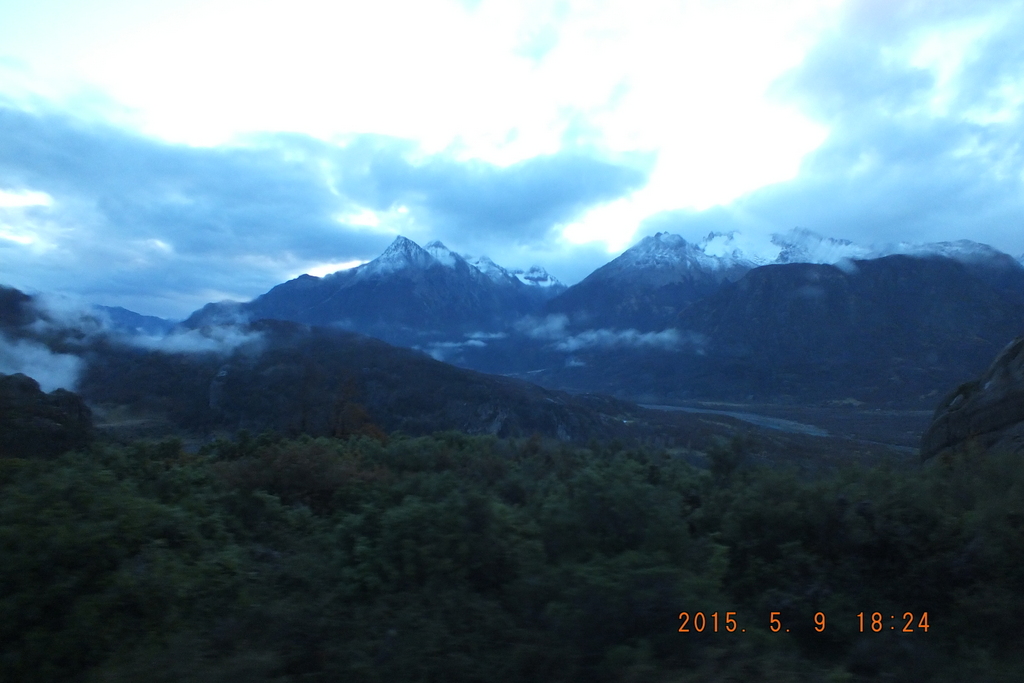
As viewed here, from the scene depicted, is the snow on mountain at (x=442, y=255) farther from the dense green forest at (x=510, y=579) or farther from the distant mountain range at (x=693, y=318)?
the dense green forest at (x=510, y=579)

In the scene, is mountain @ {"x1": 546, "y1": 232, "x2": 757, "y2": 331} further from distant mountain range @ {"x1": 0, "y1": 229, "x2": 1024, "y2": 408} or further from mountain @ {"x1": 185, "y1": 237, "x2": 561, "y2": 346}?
mountain @ {"x1": 185, "y1": 237, "x2": 561, "y2": 346}

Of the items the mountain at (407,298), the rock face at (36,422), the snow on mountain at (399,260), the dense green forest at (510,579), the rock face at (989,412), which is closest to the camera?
the dense green forest at (510,579)

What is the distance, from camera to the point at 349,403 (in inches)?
754

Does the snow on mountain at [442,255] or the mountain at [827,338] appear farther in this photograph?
the snow on mountain at [442,255]

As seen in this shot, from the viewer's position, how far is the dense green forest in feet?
15.7

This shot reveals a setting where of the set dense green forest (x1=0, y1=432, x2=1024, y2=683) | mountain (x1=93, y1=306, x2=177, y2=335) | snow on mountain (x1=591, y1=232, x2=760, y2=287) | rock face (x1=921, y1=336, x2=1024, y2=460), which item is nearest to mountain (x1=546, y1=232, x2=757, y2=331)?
snow on mountain (x1=591, y1=232, x2=760, y2=287)

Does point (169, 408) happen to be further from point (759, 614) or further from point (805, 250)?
point (805, 250)

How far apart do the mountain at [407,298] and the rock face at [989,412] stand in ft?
374

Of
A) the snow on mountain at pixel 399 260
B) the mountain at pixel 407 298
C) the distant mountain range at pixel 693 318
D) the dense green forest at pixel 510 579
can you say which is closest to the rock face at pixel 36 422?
the dense green forest at pixel 510 579

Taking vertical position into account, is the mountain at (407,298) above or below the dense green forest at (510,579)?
above

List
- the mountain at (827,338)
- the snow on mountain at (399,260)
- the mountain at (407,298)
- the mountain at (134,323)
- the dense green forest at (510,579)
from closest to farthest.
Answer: the dense green forest at (510,579)
the mountain at (134,323)
the mountain at (827,338)
the mountain at (407,298)
the snow on mountain at (399,260)

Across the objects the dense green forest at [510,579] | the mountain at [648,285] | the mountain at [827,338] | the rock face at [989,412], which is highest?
the mountain at [648,285]

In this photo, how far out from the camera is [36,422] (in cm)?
1453

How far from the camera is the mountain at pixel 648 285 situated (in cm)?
14050
